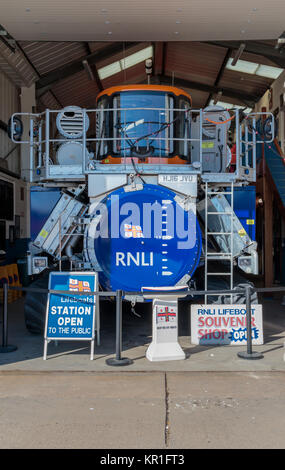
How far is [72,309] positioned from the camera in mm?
6930

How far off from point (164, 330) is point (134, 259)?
55.5 inches

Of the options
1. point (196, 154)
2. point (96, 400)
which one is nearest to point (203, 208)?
point (196, 154)

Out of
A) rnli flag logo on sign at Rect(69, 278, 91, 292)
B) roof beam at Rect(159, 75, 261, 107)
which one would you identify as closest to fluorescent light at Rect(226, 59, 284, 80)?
roof beam at Rect(159, 75, 261, 107)

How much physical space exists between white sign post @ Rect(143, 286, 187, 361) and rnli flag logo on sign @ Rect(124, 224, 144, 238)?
128 cm

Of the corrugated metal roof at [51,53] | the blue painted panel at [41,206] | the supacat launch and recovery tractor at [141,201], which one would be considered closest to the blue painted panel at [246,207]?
the supacat launch and recovery tractor at [141,201]

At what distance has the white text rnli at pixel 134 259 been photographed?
7539 mm

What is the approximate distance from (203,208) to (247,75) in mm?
11577

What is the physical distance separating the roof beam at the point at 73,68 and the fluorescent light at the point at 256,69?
3.91 m

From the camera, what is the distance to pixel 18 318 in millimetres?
9984

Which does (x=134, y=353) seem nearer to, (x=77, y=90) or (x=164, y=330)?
(x=164, y=330)

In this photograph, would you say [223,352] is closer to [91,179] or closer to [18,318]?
[91,179]

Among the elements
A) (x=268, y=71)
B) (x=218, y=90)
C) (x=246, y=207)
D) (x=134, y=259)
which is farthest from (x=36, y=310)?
(x=218, y=90)

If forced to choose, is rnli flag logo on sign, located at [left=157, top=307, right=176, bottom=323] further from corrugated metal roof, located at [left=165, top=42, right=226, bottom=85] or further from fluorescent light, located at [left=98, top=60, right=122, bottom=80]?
fluorescent light, located at [left=98, top=60, right=122, bottom=80]

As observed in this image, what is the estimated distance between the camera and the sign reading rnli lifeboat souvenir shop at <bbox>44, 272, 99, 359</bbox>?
6.79m
